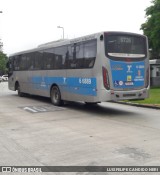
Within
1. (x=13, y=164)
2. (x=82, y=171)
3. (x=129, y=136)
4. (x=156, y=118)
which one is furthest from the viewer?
(x=156, y=118)

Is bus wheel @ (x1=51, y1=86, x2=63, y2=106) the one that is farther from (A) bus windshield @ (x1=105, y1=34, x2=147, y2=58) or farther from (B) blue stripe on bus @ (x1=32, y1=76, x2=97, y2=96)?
(A) bus windshield @ (x1=105, y1=34, x2=147, y2=58)

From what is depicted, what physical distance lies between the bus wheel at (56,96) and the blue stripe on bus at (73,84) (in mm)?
314

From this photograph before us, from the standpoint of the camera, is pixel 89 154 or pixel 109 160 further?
pixel 89 154

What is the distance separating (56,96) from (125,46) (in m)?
4.89

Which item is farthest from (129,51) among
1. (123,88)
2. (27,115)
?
(27,115)

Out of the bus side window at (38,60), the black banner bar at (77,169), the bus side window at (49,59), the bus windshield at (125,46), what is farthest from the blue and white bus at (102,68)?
the black banner bar at (77,169)

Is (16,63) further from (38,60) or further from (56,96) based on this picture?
(56,96)

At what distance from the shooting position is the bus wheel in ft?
52.6

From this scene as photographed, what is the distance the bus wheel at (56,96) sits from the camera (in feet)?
52.6

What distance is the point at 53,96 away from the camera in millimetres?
16656

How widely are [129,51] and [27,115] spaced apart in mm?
4790

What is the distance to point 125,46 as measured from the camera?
13.1 meters

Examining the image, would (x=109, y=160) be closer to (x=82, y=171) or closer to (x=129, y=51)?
(x=82, y=171)

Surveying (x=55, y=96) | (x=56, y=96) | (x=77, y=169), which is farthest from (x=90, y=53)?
(x=77, y=169)
